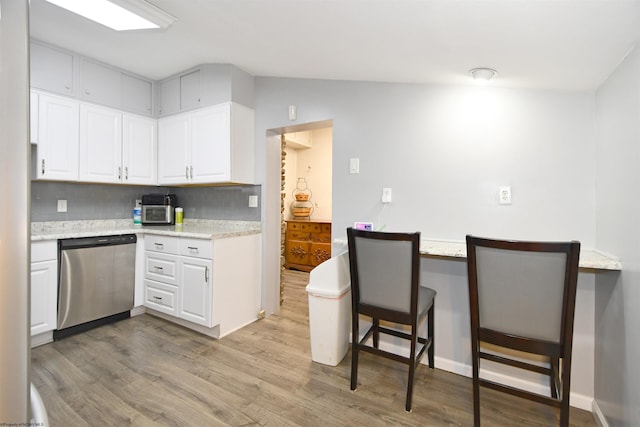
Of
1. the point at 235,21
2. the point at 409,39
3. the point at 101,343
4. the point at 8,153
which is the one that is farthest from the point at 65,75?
the point at 8,153

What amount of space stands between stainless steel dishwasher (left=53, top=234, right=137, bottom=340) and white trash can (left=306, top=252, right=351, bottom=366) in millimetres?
1906

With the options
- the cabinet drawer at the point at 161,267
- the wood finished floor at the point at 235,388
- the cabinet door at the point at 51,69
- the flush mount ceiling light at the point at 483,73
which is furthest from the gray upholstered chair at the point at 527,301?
the cabinet door at the point at 51,69

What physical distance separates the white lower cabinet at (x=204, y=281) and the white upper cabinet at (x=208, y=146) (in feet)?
2.13

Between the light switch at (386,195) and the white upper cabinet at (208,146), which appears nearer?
the light switch at (386,195)

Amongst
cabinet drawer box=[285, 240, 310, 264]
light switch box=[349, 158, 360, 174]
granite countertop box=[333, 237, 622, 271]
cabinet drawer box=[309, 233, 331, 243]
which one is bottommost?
cabinet drawer box=[285, 240, 310, 264]

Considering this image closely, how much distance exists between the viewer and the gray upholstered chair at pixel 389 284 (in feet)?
5.87

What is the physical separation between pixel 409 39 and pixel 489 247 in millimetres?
1190

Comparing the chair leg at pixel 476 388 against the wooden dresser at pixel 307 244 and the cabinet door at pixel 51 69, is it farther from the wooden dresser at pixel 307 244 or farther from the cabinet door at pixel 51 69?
the cabinet door at pixel 51 69

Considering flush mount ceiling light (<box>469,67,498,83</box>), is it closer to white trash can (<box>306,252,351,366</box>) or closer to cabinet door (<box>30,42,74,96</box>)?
white trash can (<box>306,252,351,366</box>)

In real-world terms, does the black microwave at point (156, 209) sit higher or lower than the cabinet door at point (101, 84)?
lower

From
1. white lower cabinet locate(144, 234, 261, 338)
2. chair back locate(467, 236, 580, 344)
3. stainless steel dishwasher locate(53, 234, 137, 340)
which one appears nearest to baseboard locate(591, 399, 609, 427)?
chair back locate(467, 236, 580, 344)

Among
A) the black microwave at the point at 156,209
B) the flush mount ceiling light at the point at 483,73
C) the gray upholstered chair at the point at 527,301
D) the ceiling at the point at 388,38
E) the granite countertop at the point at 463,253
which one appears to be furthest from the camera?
the black microwave at the point at 156,209

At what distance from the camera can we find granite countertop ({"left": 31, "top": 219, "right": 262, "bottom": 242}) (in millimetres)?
2625

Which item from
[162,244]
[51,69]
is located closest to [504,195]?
[162,244]
